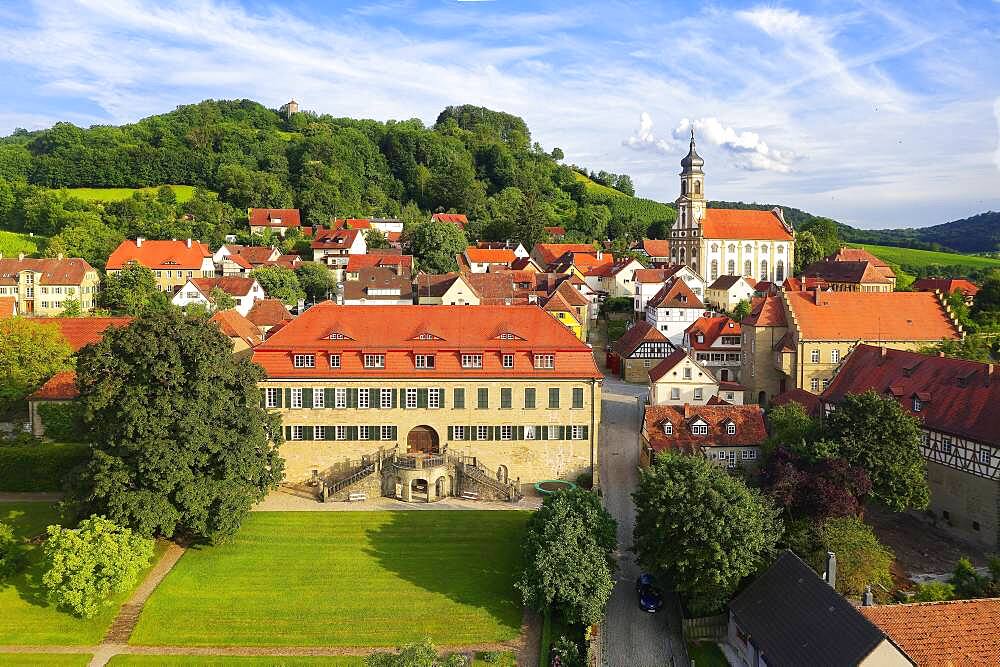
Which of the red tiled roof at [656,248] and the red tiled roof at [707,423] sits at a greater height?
the red tiled roof at [656,248]

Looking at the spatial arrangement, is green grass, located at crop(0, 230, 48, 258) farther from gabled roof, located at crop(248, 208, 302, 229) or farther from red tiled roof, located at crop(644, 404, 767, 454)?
red tiled roof, located at crop(644, 404, 767, 454)

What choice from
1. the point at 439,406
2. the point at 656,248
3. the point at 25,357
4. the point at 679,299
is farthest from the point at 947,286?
the point at 25,357

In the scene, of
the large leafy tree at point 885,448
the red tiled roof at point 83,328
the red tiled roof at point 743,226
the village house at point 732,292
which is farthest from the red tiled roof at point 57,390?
the red tiled roof at point 743,226

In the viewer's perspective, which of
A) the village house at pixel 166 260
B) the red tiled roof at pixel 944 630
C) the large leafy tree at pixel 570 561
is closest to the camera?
the red tiled roof at pixel 944 630

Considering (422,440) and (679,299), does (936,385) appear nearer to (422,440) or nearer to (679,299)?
(422,440)

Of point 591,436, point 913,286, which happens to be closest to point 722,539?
point 591,436

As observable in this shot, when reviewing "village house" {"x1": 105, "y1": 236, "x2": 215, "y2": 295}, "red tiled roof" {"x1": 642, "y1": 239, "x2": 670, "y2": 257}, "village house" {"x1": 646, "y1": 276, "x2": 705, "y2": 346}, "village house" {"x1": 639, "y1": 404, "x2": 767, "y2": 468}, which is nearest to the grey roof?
"village house" {"x1": 639, "y1": 404, "x2": 767, "y2": 468}

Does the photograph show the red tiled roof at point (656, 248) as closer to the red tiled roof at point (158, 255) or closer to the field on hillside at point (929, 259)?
the field on hillside at point (929, 259)
